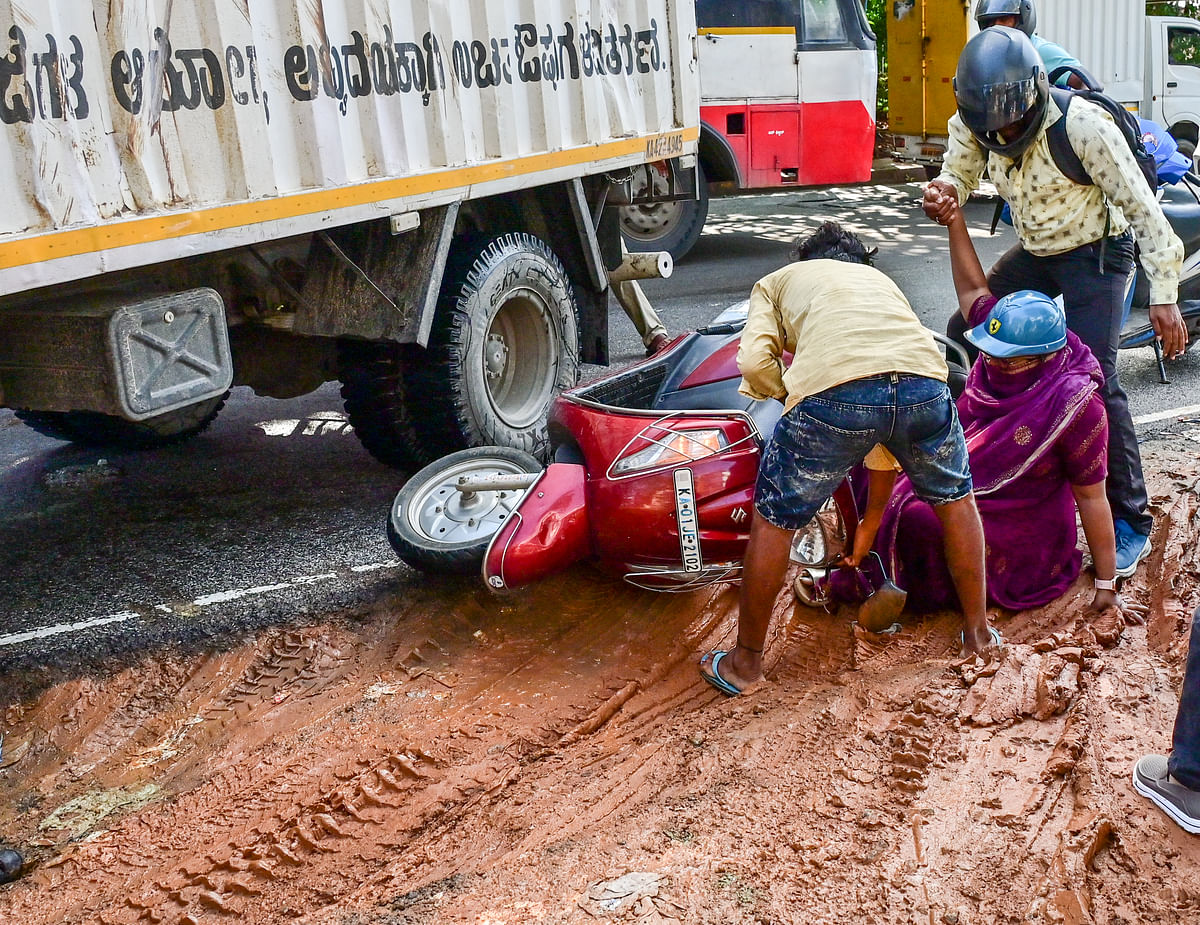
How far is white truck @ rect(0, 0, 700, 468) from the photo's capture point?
3.56m

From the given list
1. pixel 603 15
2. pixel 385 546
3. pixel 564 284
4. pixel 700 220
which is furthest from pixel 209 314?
pixel 700 220

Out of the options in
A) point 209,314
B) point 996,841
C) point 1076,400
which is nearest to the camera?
point 996,841

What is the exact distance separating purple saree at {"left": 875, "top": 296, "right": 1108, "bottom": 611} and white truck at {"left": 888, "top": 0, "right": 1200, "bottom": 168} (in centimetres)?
1060

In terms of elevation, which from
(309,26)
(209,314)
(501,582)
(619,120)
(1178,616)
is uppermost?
(309,26)

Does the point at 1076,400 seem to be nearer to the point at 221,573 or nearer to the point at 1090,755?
the point at 1090,755

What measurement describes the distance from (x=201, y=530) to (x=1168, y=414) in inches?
190

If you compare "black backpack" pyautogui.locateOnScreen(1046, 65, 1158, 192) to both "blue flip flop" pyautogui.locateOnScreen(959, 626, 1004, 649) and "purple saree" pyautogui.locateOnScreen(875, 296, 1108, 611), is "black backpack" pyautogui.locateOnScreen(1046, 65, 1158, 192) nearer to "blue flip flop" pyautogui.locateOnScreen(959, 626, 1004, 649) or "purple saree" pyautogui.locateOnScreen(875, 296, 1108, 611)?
"purple saree" pyautogui.locateOnScreen(875, 296, 1108, 611)

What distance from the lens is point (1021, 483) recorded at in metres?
4.01

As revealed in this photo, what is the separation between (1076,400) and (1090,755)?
129 cm

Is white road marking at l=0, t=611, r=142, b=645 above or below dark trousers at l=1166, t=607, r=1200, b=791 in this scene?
below

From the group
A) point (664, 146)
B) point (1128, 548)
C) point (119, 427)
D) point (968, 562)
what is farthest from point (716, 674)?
point (664, 146)

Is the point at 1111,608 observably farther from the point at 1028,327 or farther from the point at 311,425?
the point at 311,425

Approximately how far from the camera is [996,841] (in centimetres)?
267

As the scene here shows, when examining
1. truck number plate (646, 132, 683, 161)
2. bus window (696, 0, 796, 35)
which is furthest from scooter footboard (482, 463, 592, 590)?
bus window (696, 0, 796, 35)
